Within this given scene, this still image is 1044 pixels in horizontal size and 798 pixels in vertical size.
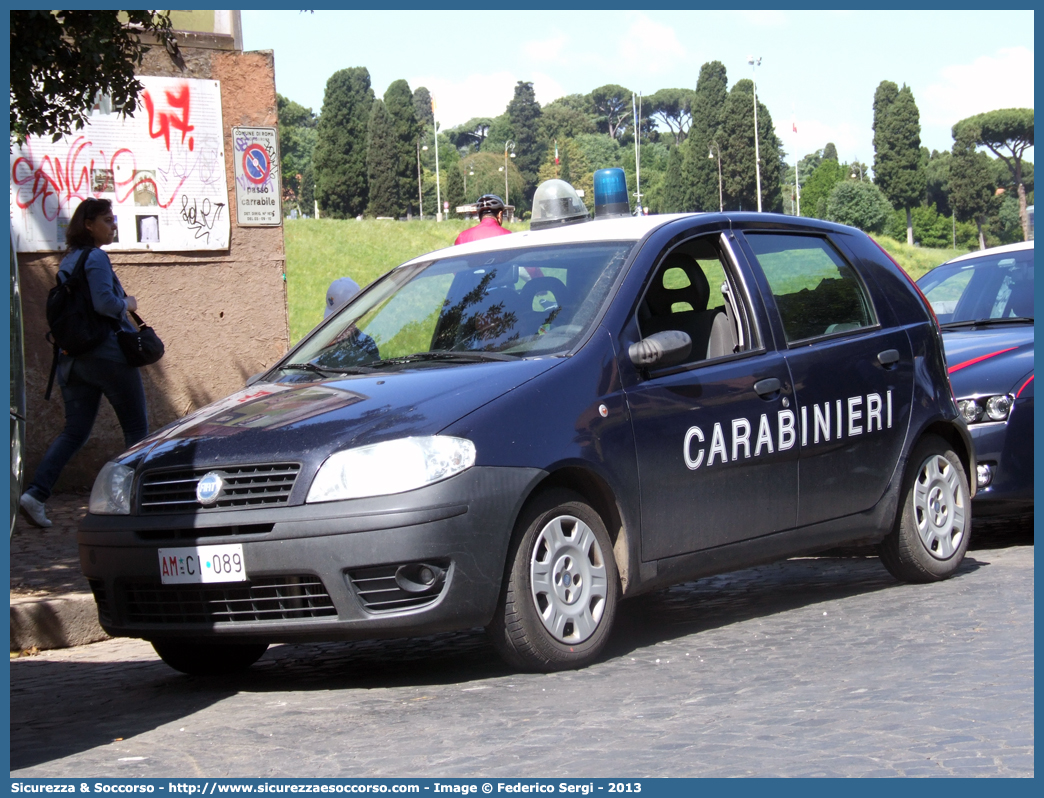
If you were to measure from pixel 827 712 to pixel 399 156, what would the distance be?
333ft

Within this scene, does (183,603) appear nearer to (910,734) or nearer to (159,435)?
(159,435)

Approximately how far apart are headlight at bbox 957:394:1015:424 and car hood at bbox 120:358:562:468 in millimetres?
3687

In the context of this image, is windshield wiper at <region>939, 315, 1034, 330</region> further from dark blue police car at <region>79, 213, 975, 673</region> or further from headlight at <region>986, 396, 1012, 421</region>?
dark blue police car at <region>79, 213, 975, 673</region>

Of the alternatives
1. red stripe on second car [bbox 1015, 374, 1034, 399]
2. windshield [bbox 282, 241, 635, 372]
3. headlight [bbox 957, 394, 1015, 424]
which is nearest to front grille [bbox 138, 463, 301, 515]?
windshield [bbox 282, 241, 635, 372]

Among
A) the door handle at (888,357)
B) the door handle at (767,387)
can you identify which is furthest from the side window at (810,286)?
the door handle at (767,387)

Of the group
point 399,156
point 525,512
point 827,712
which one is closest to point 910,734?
point 827,712

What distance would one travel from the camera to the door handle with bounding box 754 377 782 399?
5.83 meters

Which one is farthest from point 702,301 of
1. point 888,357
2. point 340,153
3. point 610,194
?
point 340,153

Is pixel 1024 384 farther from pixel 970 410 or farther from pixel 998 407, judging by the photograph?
pixel 970 410

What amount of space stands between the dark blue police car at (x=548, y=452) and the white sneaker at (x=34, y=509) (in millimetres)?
3250

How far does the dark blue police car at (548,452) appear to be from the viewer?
4.66 metres

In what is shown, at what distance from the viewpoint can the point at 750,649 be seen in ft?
17.6

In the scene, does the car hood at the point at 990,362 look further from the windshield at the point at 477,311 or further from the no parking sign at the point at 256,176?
the no parking sign at the point at 256,176

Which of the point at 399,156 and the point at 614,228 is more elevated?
the point at 399,156
